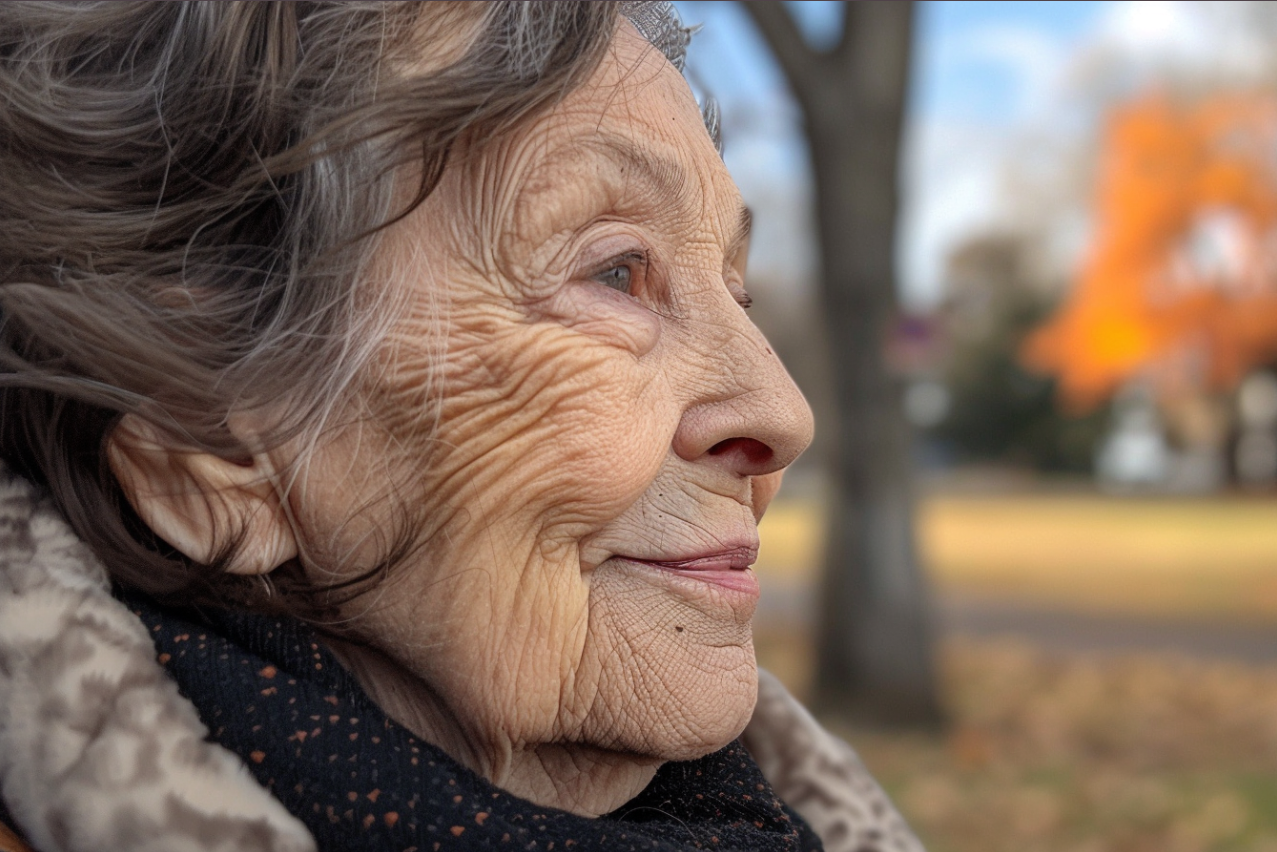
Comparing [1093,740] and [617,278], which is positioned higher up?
[617,278]

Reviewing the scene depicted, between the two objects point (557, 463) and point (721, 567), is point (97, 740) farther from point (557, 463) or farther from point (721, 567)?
point (721, 567)

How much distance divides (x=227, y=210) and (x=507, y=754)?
808mm

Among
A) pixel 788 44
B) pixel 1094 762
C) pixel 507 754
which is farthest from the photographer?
pixel 788 44

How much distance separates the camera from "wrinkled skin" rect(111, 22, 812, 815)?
5.07 ft

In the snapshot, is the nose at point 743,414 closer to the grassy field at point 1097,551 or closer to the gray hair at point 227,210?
the gray hair at point 227,210

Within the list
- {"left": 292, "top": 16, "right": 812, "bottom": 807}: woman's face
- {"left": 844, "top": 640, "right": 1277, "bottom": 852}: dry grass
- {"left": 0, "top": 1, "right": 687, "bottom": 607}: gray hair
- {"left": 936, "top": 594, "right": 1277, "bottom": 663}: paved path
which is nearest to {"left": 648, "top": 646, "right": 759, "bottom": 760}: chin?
{"left": 292, "top": 16, "right": 812, "bottom": 807}: woman's face

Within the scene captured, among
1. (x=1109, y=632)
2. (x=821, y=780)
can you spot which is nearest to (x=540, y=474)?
(x=821, y=780)

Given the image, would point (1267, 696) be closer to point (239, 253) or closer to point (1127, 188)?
point (239, 253)

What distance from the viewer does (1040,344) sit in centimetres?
2988

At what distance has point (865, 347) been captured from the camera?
777 cm

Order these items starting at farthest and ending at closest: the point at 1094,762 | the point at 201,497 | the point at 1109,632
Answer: the point at 1109,632 → the point at 1094,762 → the point at 201,497

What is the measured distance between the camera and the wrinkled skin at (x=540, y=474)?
5.07ft

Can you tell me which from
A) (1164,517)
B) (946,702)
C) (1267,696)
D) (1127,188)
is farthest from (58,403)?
(1164,517)

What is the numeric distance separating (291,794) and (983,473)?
104 ft
